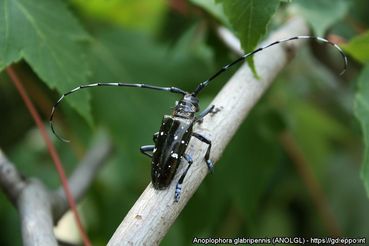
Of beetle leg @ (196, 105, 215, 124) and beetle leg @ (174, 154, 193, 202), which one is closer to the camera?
beetle leg @ (174, 154, 193, 202)

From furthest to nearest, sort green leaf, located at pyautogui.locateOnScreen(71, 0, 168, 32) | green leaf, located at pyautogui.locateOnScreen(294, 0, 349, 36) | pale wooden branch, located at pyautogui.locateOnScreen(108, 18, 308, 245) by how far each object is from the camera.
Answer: green leaf, located at pyautogui.locateOnScreen(71, 0, 168, 32) → green leaf, located at pyautogui.locateOnScreen(294, 0, 349, 36) → pale wooden branch, located at pyautogui.locateOnScreen(108, 18, 308, 245)

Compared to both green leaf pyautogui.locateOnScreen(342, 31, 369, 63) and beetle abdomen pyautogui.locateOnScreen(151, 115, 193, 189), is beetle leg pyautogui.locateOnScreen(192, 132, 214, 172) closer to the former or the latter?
beetle abdomen pyautogui.locateOnScreen(151, 115, 193, 189)

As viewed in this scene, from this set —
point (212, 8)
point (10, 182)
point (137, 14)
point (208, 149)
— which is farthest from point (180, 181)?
point (137, 14)

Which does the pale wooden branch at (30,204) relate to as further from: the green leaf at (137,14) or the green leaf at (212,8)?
the green leaf at (137,14)

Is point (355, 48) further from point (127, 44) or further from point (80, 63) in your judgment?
point (127, 44)

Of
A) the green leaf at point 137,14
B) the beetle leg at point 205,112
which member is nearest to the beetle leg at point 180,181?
the beetle leg at point 205,112

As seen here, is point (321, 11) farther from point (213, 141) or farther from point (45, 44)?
point (45, 44)

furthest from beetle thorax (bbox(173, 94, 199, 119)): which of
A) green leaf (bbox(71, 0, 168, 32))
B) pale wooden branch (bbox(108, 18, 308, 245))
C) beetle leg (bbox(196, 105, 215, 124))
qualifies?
green leaf (bbox(71, 0, 168, 32))
